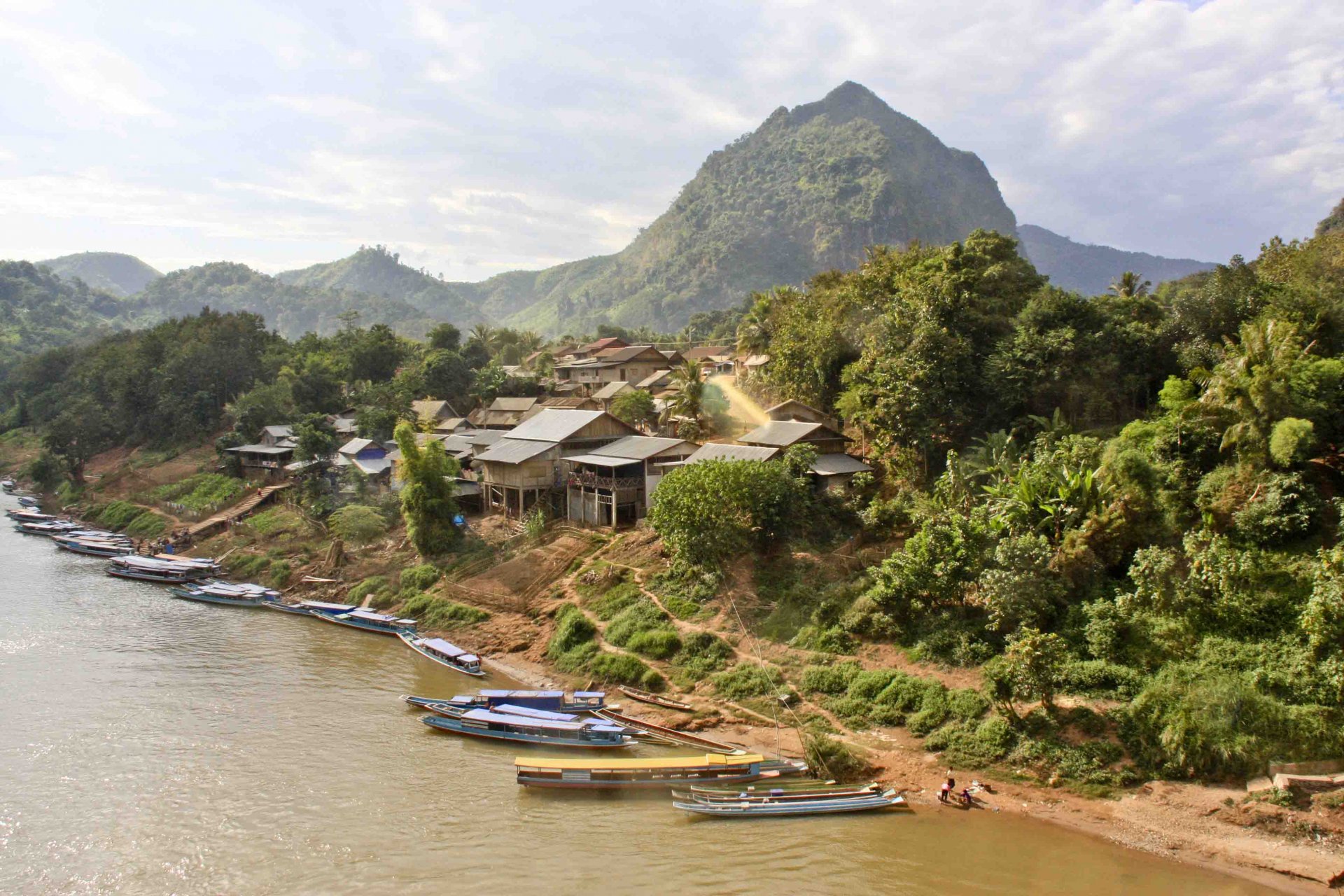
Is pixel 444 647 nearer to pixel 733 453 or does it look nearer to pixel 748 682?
pixel 748 682


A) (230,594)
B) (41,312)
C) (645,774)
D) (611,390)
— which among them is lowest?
(645,774)

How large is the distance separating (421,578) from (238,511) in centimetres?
2019

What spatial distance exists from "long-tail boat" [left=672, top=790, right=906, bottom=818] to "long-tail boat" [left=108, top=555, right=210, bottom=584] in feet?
114

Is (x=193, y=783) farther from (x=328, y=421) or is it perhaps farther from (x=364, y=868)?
(x=328, y=421)

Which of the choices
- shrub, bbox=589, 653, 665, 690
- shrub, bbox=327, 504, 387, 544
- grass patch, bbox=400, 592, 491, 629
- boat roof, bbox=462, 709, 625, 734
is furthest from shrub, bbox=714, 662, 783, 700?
shrub, bbox=327, 504, 387, 544

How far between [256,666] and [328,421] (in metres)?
31.9

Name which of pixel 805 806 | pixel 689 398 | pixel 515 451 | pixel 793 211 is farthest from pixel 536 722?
pixel 793 211

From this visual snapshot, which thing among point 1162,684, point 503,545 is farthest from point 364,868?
Result: point 503,545

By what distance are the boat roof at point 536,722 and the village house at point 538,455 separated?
16.2m

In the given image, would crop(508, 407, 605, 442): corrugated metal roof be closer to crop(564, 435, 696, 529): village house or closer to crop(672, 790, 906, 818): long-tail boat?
crop(564, 435, 696, 529): village house

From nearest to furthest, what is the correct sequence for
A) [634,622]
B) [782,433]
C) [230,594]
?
1. [634,622]
2. [782,433]
3. [230,594]

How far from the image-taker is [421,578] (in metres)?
37.1

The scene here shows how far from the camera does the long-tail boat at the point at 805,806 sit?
18703 millimetres

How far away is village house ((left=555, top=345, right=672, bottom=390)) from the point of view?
62.6 meters
